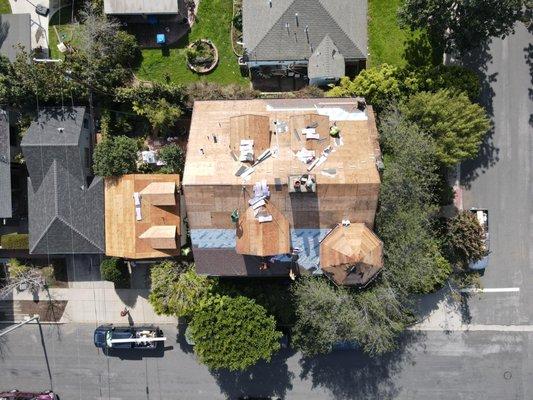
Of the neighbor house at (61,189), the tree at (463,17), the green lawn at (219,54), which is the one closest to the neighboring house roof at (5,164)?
the neighbor house at (61,189)

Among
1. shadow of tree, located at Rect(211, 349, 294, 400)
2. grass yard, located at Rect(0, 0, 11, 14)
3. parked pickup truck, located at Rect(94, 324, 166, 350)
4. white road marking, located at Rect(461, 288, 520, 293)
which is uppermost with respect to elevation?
grass yard, located at Rect(0, 0, 11, 14)

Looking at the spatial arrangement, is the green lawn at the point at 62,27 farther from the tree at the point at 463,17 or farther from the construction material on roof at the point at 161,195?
the tree at the point at 463,17

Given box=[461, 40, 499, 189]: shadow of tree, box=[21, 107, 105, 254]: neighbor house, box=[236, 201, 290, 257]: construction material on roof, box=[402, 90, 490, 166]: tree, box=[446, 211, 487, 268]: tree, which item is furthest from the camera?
box=[461, 40, 499, 189]: shadow of tree

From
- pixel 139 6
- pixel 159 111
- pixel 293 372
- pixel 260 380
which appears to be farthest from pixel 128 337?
pixel 139 6

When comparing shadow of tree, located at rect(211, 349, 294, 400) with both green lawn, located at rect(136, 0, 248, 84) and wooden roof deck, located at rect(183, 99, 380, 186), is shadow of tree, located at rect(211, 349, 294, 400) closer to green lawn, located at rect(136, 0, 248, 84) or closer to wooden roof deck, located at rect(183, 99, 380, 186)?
wooden roof deck, located at rect(183, 99, 380, 186)

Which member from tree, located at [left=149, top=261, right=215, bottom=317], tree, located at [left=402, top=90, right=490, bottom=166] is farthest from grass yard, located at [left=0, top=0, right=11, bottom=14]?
tree, located at [left=402, top=90, right=490, bottom=166]

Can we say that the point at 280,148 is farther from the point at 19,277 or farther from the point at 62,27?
the point at 19,277
